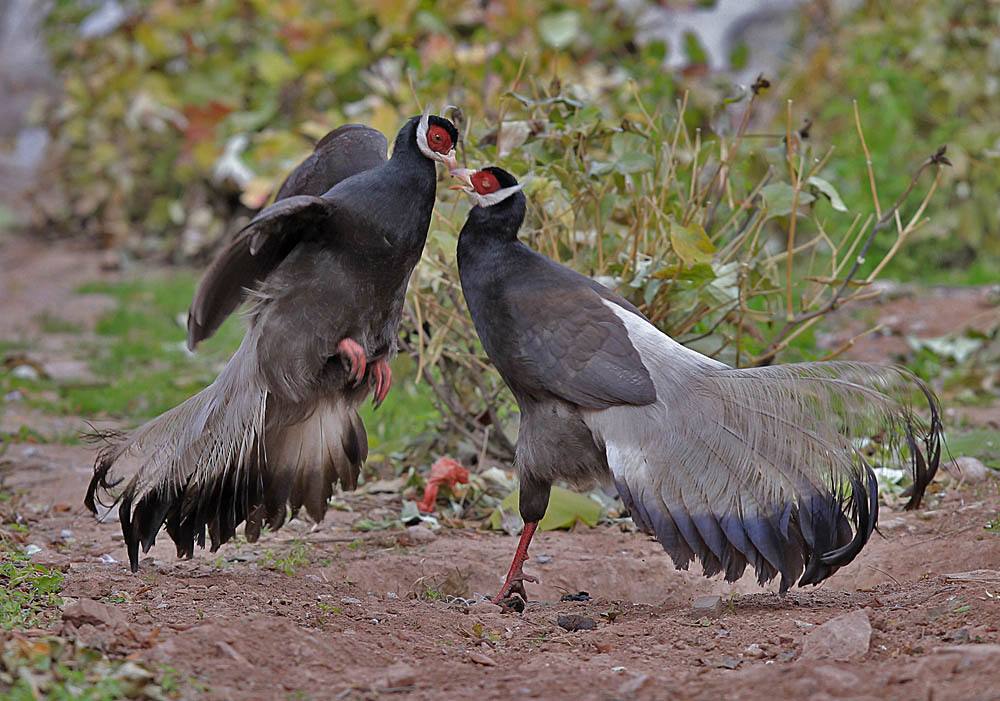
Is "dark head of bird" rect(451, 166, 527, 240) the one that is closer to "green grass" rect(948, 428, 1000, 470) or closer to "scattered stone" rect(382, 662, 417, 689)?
"scattered stone" rect(382, 662, 417, 689)

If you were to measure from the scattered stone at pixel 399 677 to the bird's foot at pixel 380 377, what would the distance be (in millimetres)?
1632

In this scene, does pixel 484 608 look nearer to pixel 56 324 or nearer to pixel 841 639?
pixel 841 639

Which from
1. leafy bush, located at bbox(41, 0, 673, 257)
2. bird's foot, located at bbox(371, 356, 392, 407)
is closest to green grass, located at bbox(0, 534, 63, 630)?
bird's foot, located at bbox(371, 356, 392, 407)

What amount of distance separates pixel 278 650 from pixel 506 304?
1.45m

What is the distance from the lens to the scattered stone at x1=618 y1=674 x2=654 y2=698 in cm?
281

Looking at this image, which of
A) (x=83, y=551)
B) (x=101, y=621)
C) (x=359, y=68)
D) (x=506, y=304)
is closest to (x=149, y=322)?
(x=359, y=68)

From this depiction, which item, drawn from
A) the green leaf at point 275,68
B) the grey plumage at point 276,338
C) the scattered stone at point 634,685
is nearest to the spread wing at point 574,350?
the grey plumage at point 276,338

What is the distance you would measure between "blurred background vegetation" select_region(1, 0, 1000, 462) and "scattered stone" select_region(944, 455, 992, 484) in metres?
0.79

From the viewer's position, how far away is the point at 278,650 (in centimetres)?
313

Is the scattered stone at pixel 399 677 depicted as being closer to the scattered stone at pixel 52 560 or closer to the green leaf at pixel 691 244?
the scattered stone at pixel 52 560

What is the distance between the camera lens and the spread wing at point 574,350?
393 centimetres

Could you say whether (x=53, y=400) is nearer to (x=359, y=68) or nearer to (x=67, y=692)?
(x=359, y=68)

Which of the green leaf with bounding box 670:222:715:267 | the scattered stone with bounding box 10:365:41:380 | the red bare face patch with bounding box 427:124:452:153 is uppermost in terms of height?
the red bare face patch with bounding box 427:124:452:153

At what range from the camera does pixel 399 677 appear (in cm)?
293
